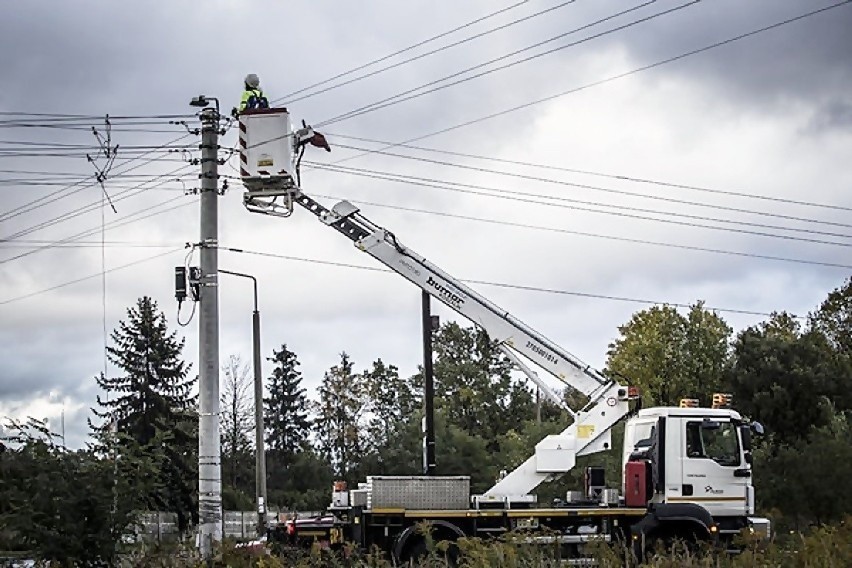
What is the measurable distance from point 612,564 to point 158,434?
917 centimetres

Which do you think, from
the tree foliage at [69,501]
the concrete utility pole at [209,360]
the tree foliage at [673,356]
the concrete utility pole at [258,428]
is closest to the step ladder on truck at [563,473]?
the concrete utility pole at [209,360]

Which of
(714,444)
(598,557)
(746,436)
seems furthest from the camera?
(746,436)

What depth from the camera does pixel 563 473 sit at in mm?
A: 24469

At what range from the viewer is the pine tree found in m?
77.3

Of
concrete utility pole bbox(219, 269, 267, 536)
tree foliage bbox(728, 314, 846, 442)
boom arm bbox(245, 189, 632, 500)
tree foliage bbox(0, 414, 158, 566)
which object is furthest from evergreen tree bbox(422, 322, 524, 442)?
tree foliage bbox(0, 414, 158, 566)

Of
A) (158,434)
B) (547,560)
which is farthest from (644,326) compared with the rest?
(547,560)

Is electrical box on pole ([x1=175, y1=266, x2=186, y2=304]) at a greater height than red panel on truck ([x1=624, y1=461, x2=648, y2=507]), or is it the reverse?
electrical box on pole ([x1=175, y1=266, x2=186, y2=304])

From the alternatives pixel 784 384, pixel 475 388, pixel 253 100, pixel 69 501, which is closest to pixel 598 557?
pixel 69 501

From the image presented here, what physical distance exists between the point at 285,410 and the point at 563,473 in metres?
57.4

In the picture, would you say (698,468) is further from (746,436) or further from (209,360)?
(209,360)

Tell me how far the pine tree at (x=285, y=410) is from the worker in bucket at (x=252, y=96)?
50739 mm

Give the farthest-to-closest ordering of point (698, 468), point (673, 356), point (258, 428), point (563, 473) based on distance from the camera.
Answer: point (673, 356), point (258, 428), point (563, 473), point (698, 468)

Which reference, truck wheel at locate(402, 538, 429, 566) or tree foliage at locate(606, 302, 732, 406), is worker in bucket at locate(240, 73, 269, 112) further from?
tree foliage at locate(606, 302, 732, 406)

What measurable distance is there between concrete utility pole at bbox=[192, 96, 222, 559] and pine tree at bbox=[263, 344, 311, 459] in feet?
170
